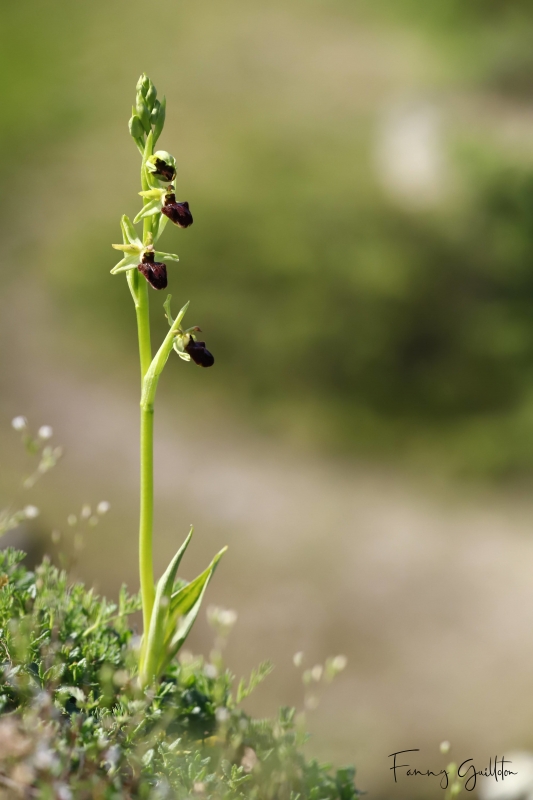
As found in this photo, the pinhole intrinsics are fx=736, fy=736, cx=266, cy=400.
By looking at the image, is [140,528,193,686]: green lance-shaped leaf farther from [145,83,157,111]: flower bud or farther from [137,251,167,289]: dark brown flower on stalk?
[145,83,157,111]: flower bud

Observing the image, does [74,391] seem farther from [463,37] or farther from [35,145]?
[463,37]

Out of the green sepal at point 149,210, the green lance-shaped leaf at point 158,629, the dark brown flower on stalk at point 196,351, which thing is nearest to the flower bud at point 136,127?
the green sepal at point 149,210

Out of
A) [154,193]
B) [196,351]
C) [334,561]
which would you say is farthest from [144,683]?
[334,561]

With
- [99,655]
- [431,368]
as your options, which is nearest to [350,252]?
[431,368]

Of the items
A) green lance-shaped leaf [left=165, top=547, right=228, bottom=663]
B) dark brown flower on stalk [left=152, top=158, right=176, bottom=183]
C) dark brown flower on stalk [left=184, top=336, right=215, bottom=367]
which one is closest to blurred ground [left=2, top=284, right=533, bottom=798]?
green lance-shaped leaf [left=165, top=547, right=228, bottom=663]

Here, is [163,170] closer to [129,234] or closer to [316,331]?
[129,234]

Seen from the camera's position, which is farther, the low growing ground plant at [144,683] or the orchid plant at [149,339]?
the orchid plant at [149,339]

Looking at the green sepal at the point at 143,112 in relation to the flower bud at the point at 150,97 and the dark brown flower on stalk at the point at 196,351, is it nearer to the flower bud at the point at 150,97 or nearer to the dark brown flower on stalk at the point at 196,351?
the flower bud at the point at 150,97
